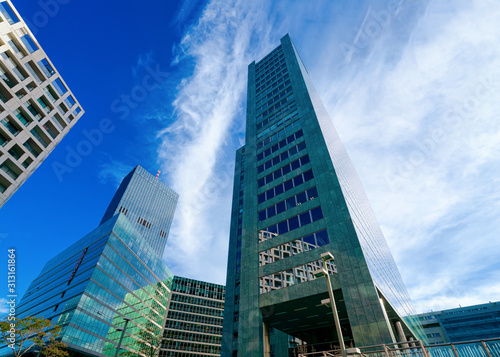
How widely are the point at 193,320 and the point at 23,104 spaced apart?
9261 centimetres

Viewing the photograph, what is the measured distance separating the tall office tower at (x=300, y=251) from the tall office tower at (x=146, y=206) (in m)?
129

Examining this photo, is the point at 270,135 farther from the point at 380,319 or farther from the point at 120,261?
the point at 120,261

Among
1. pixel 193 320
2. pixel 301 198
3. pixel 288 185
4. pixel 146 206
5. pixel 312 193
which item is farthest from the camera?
pixel 146 206

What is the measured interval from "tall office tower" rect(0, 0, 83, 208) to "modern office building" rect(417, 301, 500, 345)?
124 m

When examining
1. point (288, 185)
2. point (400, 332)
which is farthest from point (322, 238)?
point (400, 332)

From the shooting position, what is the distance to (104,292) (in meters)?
68.1

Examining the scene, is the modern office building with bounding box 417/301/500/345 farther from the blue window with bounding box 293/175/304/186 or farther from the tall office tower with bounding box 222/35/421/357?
the blue window with bounding box 293/175/304/186

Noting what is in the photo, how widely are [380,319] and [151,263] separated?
94354 mm

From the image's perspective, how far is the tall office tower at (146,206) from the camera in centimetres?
15612

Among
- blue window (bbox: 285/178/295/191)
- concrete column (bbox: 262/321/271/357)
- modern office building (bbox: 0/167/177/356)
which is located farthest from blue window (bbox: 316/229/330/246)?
modern office building (bbox: 0/167/177/356)

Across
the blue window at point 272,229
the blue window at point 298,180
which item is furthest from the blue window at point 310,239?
the blue window at point 298,180

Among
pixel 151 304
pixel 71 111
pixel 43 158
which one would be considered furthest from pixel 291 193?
pixel 151 304

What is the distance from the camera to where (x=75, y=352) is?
187 ft

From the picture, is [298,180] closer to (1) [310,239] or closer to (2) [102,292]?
(1) [310,239]
